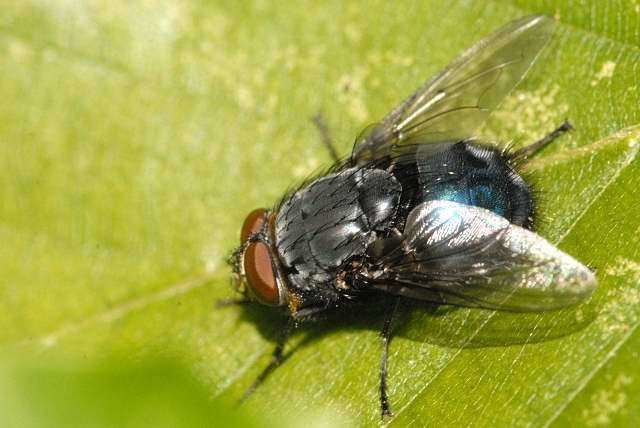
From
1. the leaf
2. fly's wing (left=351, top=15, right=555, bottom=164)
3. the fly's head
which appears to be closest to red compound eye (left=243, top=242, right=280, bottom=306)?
the fly's head

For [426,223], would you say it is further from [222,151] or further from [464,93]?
[222,151]

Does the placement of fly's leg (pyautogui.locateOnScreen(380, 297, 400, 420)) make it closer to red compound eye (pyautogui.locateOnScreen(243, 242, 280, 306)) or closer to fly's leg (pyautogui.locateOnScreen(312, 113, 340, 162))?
red compound eye (pyautogui.locateOnScreen(243, 242, 280, 306))

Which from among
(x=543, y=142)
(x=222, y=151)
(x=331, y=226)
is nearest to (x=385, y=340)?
(x=331, y=226)

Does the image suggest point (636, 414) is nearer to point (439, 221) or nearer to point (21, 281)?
point (439, 221)

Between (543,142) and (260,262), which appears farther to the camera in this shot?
(543,142)

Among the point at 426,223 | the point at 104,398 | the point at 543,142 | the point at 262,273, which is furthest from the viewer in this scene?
the point at 543,142

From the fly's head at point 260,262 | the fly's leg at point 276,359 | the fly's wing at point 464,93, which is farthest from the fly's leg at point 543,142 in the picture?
the fly's leg at point 276,359

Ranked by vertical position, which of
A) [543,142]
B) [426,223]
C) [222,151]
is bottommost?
[543,142]
